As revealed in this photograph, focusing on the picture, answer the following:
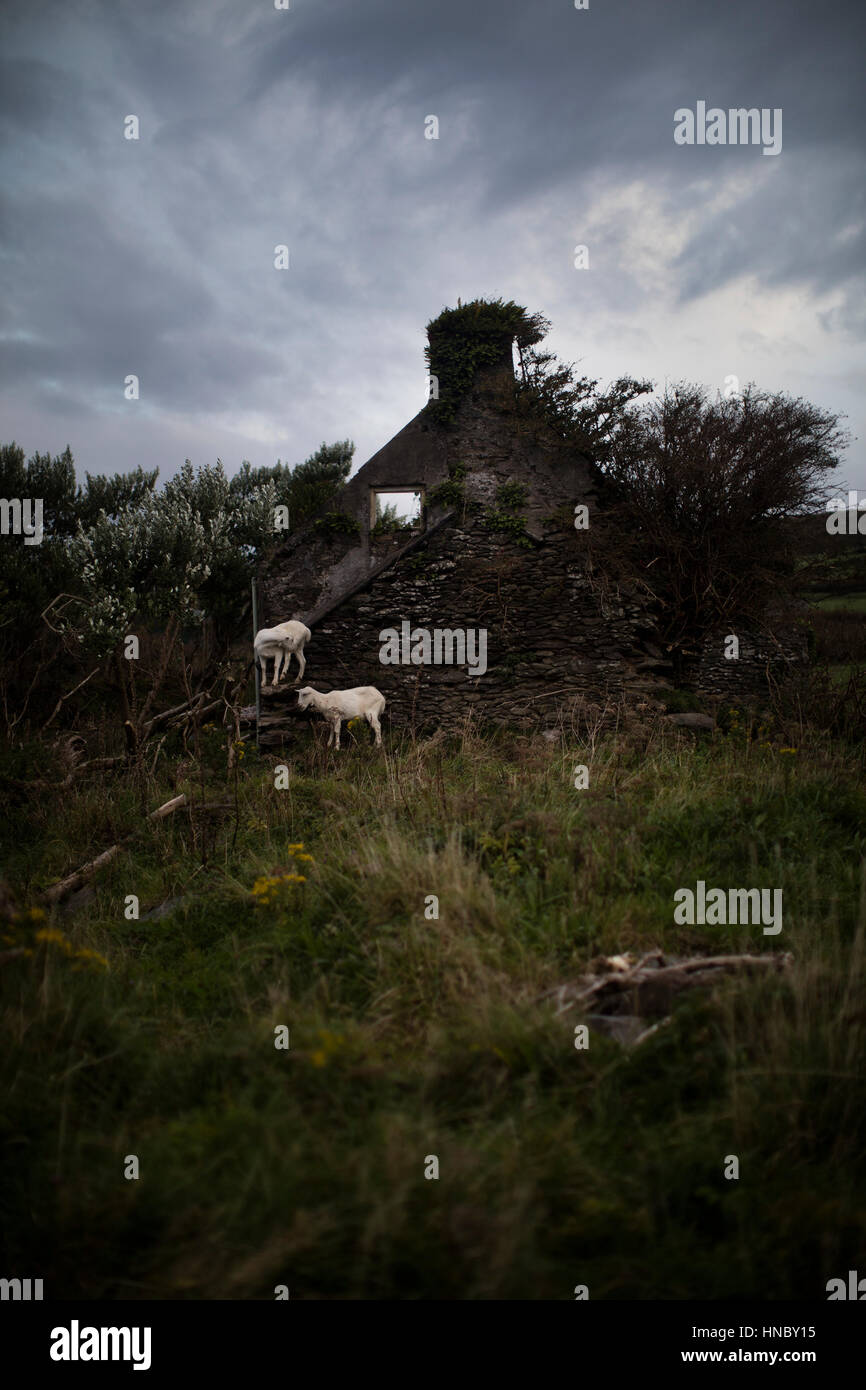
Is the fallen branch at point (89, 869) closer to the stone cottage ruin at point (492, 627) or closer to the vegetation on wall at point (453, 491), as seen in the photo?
the stone cottage ruin at point (492, 627)

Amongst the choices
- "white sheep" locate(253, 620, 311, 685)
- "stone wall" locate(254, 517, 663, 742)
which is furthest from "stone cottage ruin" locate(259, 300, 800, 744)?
"white sheep" locate(253, 620, 311, 685)

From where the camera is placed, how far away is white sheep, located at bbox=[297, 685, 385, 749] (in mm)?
10836

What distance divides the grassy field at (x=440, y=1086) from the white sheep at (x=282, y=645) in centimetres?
702

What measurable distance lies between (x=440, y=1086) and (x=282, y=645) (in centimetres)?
998

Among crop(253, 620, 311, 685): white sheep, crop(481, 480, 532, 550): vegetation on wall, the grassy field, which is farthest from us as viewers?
crop(481, 480, 532, 550): vegetation on wall

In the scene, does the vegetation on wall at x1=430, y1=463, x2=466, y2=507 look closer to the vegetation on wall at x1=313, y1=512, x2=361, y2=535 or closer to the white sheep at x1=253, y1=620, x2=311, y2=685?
the vegetation on wall at x1=313, y1=512, x2=361, y2=535

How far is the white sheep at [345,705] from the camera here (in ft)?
35.6

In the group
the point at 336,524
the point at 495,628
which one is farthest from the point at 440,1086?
the point at 336,524

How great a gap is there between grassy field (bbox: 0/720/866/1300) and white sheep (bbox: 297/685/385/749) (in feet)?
18.0

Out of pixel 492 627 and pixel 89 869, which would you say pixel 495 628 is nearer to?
pixel 492 627

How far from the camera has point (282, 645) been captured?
477 inches

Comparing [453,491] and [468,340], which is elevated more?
[468,340]

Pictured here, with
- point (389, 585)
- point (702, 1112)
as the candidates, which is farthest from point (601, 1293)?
point (389, 585)

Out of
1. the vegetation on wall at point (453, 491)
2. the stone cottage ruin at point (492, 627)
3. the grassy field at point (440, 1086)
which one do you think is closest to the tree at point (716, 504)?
the stone cottage ruin at point (492, 627)
